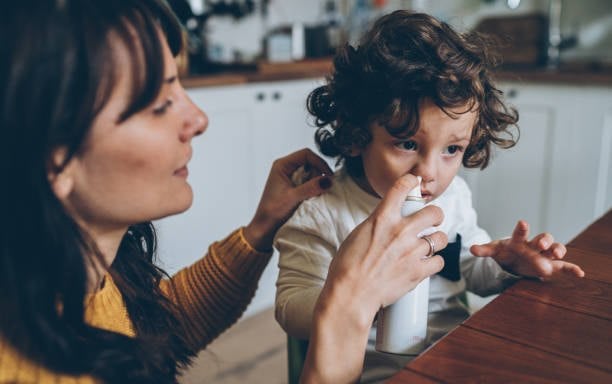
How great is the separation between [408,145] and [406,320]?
1.19 feet

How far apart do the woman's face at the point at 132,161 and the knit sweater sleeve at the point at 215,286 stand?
363 mm

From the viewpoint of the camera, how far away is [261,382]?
7.14 feet

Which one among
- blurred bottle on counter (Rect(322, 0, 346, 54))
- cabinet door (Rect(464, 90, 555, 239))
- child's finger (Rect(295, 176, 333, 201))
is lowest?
cabinet door (Rect(464, 90, 555, 239))

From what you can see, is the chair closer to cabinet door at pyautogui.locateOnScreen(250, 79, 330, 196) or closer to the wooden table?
the wooden table

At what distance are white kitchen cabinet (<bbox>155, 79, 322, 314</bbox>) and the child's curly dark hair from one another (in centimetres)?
111

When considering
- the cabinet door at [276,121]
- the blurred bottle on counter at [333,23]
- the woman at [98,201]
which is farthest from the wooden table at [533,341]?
the blurred bottle on counter at [333,23]

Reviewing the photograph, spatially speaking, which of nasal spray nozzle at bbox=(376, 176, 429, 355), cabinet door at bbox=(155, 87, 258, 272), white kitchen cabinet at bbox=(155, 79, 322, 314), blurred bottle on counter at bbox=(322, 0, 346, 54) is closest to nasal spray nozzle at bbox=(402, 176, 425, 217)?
nasal spray nozzle at bbox=(376, 176, 429, 355)

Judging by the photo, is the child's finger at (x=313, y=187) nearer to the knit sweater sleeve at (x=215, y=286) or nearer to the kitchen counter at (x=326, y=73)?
the knit sweater sleeve at (x=215, y=286)

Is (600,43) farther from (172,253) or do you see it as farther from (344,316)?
(344,316)

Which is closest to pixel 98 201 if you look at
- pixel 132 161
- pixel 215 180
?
pixel 132 161

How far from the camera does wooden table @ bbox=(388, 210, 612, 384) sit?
0.61 meters

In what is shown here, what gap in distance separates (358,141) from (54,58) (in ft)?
2.08

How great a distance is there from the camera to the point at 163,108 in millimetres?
744

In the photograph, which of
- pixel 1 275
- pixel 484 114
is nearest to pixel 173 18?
pixel 1 275
